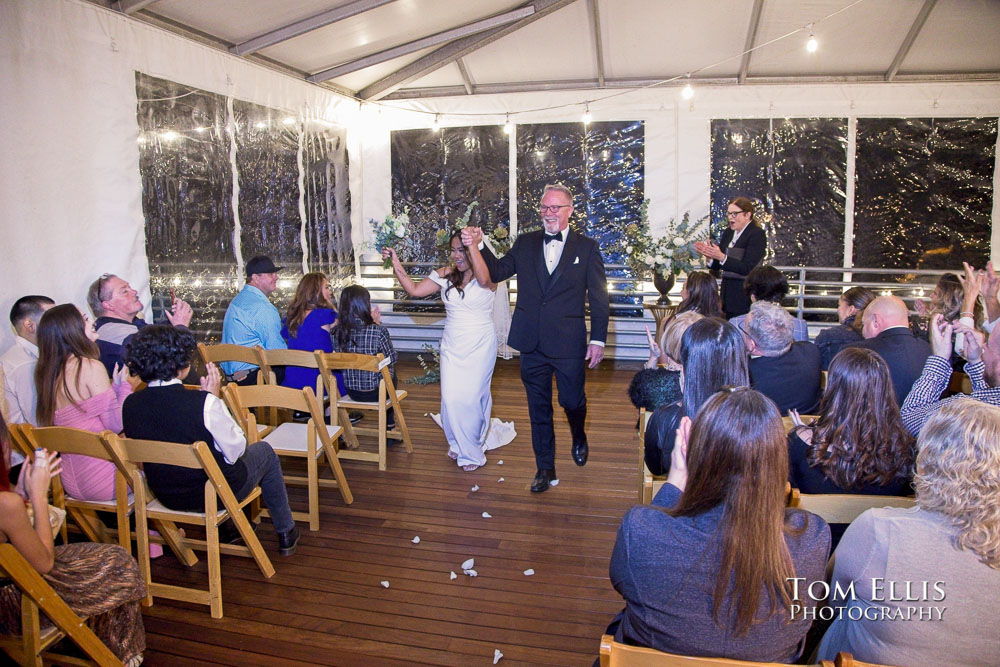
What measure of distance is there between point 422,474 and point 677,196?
5197mm

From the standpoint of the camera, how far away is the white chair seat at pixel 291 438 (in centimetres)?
385

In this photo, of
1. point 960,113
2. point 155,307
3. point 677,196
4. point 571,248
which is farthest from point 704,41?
point 155,307

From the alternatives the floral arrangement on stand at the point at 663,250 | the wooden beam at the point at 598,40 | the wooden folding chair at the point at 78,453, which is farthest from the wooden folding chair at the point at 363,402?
the wooden beam at the point at 598,40

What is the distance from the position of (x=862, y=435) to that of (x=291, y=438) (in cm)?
298

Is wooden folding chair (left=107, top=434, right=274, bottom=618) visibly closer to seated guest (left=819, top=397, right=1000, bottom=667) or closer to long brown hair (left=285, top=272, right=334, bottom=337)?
long brown hair (left=285, top=272, right=334, bottom=337)

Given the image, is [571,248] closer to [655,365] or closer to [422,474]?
[655,365]

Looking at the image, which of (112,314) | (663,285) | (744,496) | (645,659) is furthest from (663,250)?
(645,659)

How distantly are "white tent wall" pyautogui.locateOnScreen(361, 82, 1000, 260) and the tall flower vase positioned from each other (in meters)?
1.07

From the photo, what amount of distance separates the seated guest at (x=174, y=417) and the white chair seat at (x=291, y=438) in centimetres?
68

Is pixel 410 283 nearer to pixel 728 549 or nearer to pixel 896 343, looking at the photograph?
pixel 896 343

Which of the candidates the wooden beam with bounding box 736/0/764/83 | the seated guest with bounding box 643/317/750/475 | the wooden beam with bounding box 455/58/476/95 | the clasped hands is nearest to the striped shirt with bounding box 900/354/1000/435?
the seated guest with bounding box 643/317/750/475

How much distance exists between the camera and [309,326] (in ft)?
16.9

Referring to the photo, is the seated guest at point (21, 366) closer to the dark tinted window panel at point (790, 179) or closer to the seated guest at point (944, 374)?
the seated guest at point (944, 374)

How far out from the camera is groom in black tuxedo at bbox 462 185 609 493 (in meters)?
4.18
